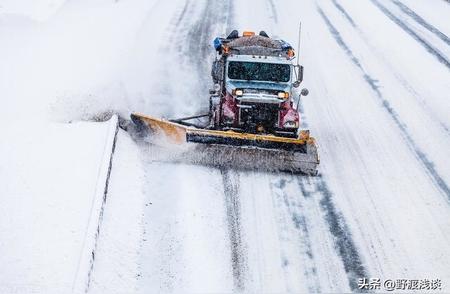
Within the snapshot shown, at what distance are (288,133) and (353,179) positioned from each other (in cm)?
170

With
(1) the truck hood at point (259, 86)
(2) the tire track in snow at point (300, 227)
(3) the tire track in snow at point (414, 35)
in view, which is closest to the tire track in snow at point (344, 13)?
(3) the tire track in snow at point (414, 35)

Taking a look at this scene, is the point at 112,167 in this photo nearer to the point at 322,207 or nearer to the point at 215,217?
the point at 215,217

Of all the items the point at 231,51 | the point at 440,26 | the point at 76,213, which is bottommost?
the point at 440,26

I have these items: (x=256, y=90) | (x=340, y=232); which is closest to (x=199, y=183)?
(x=256, y=90)

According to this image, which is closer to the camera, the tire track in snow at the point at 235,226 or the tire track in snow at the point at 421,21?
the tire track in snow at the point at 235,226

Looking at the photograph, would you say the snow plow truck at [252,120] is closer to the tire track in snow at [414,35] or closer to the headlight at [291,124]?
the headlight at [291,124]

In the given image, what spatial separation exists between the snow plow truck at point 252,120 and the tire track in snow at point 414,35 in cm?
797

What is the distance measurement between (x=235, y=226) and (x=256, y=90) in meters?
3.39

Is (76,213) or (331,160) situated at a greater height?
(76,213)

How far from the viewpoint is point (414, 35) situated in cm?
1958

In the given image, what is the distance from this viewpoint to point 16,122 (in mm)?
11891

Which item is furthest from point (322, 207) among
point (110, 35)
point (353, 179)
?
Result: point (110, 35)

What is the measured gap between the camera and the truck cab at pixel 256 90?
11172 millimetres

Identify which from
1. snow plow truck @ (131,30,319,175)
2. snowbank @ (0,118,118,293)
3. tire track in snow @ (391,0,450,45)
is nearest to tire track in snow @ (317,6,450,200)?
snow plow truck @ (131,30,319,175)
